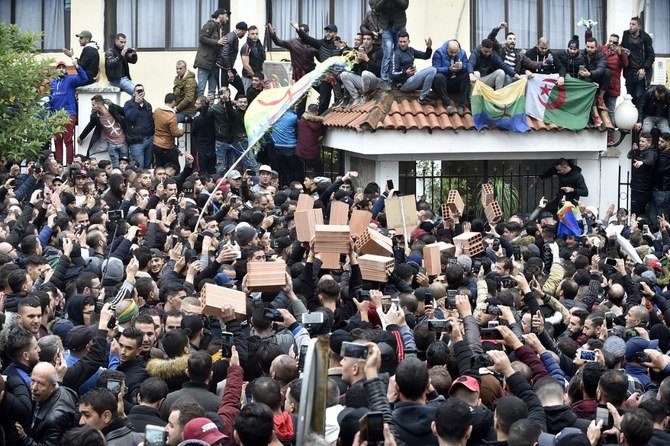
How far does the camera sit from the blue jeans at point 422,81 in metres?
19.9

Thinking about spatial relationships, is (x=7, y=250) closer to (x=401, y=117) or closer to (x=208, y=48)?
(x=401, y=117)

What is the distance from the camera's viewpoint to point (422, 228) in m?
16.0

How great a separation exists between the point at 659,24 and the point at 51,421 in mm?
23260

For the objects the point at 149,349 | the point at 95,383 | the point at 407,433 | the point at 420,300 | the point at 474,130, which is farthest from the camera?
the point at 474,130

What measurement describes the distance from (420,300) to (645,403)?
12.3 ft

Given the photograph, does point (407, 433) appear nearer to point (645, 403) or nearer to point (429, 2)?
point (645, 403)

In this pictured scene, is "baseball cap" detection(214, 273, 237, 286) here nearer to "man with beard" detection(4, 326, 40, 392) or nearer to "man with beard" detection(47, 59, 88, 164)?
"man with beard" detection(4, 326, 40, 392)

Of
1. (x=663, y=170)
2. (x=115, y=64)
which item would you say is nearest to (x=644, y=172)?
(x=663, y=170)

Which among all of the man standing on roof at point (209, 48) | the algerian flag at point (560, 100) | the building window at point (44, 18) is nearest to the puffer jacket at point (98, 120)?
the man standing on roof at point (209, 48)

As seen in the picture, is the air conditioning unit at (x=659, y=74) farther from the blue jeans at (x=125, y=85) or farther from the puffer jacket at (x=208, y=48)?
the blue jeans at (x=125, y=85)

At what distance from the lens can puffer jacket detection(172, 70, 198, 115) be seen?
74.3ft

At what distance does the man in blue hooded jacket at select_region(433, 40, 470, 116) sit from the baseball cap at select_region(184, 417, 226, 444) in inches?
538

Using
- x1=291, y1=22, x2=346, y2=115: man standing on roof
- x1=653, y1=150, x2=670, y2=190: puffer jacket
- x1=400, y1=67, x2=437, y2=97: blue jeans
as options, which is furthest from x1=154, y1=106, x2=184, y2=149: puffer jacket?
x1=653, y1=150, x2=670, y2=190: puffer jacket

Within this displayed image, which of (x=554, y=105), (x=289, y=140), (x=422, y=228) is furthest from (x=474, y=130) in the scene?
(x=422, y=228)
